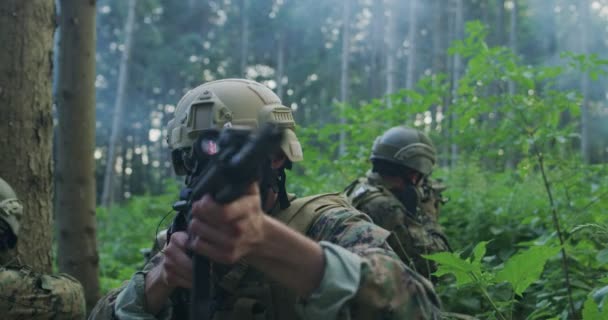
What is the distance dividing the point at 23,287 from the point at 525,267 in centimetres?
253

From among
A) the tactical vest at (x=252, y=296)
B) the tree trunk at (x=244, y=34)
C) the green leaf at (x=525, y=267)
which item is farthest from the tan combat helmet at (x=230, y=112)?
the tree trunk at (x=244, y=34)

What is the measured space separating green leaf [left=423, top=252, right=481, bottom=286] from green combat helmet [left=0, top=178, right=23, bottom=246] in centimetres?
238

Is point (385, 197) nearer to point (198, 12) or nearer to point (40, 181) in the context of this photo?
point (40, 181)

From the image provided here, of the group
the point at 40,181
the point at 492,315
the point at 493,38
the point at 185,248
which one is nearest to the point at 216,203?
the point at 185,248

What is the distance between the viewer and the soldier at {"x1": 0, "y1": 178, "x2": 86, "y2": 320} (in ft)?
10.5

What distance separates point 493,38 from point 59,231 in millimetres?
29140

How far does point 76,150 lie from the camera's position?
440 centimetres

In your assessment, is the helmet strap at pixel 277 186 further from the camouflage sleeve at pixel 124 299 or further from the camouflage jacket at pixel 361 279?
the camouflage sleeve at pixel 124 299

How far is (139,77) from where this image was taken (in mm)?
29328

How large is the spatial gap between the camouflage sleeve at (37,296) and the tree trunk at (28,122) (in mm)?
395

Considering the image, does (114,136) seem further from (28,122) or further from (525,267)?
(525,267)

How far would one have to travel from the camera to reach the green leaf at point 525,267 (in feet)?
6.91

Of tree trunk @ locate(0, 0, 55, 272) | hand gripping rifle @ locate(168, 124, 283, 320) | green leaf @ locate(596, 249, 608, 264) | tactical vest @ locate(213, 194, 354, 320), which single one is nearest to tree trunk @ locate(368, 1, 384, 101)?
tree trunk @ locate(0, 0, 55, 272)

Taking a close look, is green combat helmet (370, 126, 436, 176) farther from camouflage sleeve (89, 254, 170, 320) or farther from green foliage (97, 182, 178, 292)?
camouflage sleeve (89, 254, 170, 320)
